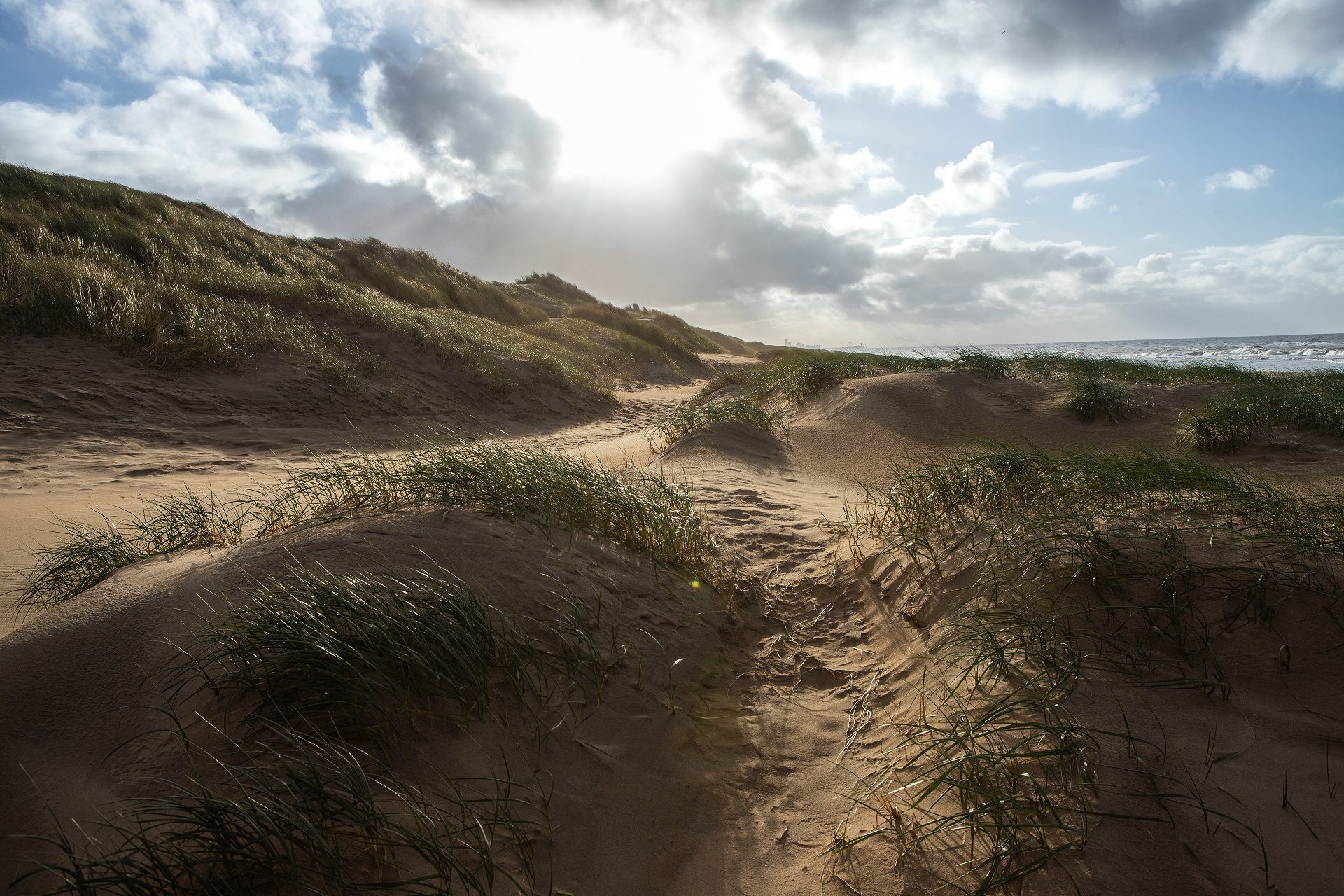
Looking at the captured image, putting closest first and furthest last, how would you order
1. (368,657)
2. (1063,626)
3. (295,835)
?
1. (295,835)
2. (368,657)
3. (1063,626)

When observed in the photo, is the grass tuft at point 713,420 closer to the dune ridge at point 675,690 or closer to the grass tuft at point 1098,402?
the dune ridge at point 675,690

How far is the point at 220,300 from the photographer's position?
1001cm

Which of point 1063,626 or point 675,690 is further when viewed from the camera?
point 675,690

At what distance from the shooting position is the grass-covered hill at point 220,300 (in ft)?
→ 27.1

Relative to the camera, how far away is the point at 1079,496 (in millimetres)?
3240

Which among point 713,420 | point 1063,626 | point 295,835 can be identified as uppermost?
point 713,420

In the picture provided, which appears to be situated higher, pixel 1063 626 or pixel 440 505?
pixel 440 505

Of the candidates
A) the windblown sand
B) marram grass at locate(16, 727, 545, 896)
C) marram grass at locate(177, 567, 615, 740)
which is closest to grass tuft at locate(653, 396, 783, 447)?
the windblown sand

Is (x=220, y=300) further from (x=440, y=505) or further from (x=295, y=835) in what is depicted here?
(x=295, y=835)

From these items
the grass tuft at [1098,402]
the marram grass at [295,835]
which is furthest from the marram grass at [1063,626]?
the grass tuft at [1098,402]

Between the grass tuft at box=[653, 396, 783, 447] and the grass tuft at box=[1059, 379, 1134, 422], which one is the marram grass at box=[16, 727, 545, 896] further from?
the grass tuft at box=[1059, 379, 1134, 422]

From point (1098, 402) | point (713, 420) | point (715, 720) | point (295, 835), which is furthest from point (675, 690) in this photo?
point (1098, 402)

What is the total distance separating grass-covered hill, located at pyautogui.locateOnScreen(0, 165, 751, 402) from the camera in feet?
27.1

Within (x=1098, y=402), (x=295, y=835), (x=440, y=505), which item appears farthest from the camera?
(x=1098, y=402)
